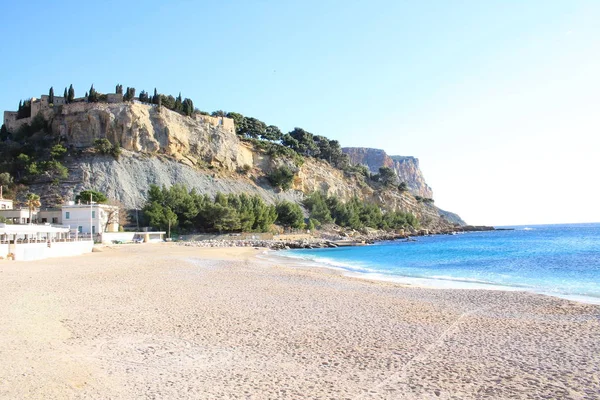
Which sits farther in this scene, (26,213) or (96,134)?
(96,134)

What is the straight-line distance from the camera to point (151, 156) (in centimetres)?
7088

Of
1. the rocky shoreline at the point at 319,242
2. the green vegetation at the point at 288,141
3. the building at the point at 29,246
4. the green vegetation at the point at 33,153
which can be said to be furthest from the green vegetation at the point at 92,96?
the building at the point at 29,246

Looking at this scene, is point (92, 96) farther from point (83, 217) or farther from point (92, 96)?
point (83, 217)

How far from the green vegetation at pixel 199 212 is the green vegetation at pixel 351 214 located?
717 inches

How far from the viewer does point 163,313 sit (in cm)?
1109

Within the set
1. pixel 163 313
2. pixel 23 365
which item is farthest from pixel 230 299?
pixel 23 365

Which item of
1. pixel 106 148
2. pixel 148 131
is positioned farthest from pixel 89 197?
pixel 148 131

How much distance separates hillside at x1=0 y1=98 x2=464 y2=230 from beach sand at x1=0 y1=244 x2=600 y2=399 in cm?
5298

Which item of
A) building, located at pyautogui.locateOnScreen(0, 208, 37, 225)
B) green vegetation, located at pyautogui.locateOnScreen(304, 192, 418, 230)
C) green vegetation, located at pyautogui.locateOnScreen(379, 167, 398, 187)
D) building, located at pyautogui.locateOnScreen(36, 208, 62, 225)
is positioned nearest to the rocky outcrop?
green vegetation, located at pyautogui.locateOnScreen(304, 192, 418, 230)

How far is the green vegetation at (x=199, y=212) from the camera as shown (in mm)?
58328

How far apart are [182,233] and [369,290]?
47.8m

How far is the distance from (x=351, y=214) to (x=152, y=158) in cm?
3899

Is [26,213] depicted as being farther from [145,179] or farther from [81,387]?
[81,387]

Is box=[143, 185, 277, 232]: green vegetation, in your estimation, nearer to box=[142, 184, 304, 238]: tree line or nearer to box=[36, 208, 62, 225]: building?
box=[142, 184, 304, 238]: tree line
